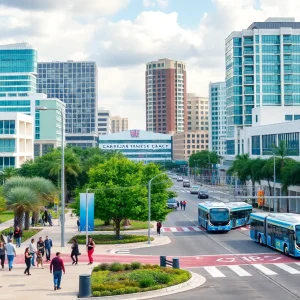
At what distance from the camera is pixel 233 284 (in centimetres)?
2902

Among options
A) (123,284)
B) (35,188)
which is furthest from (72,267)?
(35,188)

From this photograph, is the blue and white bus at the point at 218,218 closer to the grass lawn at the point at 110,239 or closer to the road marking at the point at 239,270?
the grass lawn at the point at 110,239

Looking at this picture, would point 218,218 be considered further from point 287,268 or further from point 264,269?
point 264,269

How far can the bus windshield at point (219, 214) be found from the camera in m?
55.4

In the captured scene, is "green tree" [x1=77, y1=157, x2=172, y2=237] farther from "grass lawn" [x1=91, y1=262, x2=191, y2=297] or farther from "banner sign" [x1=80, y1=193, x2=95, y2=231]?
"grass lawn" [x1=91, y1=262, x2=191, y2=297]

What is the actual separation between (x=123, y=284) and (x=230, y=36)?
13169 centimetres

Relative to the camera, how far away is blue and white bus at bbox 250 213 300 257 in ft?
127

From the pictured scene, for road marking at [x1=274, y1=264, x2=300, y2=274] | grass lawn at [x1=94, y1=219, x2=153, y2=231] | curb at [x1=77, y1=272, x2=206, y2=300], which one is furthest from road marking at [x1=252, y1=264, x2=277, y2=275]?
grass lawn at [x1=94, y1=219, x2=153, y2=231]

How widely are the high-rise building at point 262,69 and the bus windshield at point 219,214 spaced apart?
91849mm

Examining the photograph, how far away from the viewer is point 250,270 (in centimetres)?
3384

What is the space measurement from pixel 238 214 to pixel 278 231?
1742 cm

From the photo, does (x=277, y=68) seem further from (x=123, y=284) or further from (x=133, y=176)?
(x=123, y=284)

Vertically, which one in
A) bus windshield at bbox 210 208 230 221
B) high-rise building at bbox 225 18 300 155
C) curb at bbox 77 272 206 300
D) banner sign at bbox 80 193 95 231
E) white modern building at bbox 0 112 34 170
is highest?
high-rise building at bbox 225 18 300 155

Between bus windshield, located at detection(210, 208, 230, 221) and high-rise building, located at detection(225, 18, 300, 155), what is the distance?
301 feet
